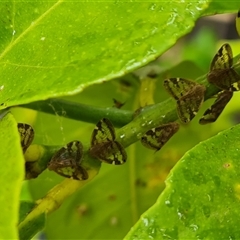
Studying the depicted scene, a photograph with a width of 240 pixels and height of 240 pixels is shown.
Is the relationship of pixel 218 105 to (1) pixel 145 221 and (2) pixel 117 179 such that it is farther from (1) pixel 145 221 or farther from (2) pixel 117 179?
(2) pixel 117 179

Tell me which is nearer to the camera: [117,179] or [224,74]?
[224,74]

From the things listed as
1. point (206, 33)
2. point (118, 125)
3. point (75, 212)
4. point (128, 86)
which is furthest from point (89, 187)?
point (206, 33)

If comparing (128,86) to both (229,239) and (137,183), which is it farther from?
(229,239)

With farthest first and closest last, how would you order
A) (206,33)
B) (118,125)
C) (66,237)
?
(206,33), (66,237), (118,125)

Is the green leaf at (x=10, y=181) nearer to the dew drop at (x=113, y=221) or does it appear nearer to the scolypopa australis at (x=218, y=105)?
the scolypopa australis at (x=218, y=105)

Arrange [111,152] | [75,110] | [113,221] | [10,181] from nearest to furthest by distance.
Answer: [10,181], [111,152], [75,110], [113,221]

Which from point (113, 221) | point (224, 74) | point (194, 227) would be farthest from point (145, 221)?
point (113, 221)
